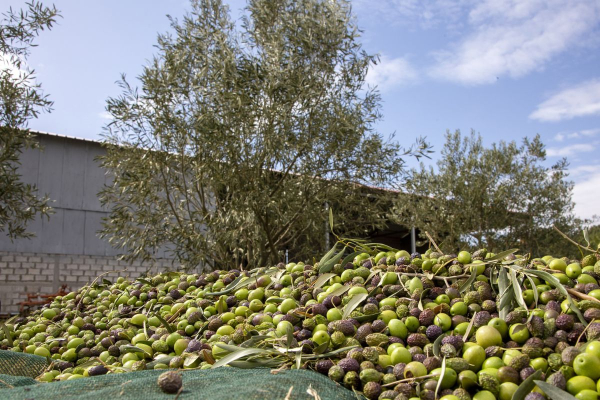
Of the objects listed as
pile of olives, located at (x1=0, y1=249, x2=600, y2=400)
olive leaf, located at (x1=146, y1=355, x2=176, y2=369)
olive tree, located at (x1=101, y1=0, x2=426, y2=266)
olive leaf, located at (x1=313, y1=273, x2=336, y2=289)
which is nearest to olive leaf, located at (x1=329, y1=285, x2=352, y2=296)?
pile of olives, located at (x1=0, y1=249, x2=600, y2=400)

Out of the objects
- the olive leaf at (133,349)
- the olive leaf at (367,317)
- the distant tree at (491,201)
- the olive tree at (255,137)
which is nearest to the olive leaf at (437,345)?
the olive leaf at (367,317)

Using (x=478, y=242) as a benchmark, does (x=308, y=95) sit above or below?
above

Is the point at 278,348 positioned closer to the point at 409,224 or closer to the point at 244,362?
the point at 244,362

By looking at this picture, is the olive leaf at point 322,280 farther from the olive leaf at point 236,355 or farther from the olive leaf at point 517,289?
the olive leaf at point 517,289

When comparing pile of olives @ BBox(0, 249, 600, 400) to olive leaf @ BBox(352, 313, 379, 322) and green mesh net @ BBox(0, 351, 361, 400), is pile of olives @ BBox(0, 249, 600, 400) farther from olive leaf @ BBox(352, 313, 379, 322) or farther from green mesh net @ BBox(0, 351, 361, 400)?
green mesh net @ BBox(0, 351, 361, 400)

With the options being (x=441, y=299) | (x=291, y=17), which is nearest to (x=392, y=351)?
(x=441, y=299)

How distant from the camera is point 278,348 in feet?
5.42

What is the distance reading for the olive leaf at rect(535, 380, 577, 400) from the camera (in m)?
1.25

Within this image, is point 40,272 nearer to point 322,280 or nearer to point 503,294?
point 322,280

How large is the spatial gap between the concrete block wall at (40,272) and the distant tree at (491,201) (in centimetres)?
691

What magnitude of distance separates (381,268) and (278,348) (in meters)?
0.73

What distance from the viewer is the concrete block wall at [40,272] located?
12445mm

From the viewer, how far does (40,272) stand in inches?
504

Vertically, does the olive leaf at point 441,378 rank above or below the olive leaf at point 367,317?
below
